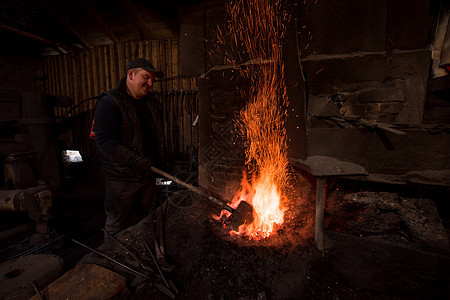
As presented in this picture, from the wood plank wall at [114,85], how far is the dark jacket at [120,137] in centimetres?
393

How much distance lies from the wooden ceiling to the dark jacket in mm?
3845

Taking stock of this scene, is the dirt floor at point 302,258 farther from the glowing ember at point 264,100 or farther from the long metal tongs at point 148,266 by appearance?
the glowing ember at point 264,100

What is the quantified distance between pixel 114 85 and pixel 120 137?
621cm

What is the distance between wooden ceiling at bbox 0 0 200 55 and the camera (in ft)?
19.9

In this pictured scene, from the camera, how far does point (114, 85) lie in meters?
8.05

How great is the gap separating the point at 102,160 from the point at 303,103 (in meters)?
2.96

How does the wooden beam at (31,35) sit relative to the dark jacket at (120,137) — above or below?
above

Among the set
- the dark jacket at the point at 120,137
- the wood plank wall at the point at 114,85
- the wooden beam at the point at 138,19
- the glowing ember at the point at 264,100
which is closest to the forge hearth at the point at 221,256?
the glowing ember at the point at 264,100

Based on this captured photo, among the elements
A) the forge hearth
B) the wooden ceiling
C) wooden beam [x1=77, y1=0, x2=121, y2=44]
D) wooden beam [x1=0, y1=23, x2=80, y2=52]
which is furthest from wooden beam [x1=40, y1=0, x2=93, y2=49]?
Result: the forge hearth

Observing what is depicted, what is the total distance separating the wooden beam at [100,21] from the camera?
609 cm

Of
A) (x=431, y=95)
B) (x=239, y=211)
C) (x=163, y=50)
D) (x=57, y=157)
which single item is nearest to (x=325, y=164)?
(x=239, y=211)

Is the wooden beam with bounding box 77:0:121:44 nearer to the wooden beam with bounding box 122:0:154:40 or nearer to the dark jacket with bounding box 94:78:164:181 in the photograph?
the wooden beam with bounding box 122:0:154:40

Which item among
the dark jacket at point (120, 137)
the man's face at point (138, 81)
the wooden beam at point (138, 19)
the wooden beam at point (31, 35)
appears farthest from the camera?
the wooden beam at point (31, 35)

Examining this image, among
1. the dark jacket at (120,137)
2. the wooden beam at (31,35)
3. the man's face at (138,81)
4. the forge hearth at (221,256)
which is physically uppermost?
the wooden beam at (31,35)
